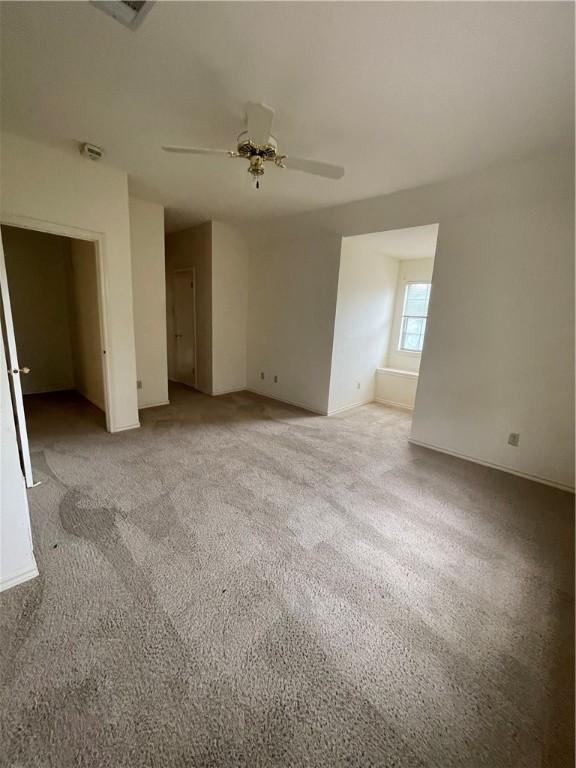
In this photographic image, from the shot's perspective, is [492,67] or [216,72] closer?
[492,67]

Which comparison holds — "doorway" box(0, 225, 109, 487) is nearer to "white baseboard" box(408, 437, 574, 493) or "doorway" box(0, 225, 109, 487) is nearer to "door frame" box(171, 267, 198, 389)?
"door frame" box(171, 267, 198, 389)

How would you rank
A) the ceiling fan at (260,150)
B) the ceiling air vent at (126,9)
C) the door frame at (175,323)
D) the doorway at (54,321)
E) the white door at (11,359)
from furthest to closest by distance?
the door frame at (175,323)
the doorway at (54,321)
the white door at (11,359)
the ceiling fan at (260,150)
the ceiling air vent at (126,9)

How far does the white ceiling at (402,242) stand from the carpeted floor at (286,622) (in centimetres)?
271

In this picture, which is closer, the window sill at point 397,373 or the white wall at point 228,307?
the white wall at point 228,307

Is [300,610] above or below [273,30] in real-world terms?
below

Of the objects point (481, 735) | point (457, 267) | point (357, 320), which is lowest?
point (481, 735)

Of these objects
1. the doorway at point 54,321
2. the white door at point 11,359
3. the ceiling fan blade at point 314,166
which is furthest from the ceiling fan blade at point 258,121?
the doorway at point 54,321

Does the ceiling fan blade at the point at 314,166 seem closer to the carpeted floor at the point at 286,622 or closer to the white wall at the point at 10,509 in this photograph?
the white wall at the point at 10,509

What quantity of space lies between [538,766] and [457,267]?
3.31m

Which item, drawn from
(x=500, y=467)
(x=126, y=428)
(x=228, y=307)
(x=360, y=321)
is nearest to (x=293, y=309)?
(x=360, y=321)

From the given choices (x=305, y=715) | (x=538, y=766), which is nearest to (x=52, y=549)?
(x=305, y=715)

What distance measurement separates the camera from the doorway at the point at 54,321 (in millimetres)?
4020

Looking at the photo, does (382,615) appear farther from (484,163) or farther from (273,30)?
(484,163)

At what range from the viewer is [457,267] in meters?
3.06
